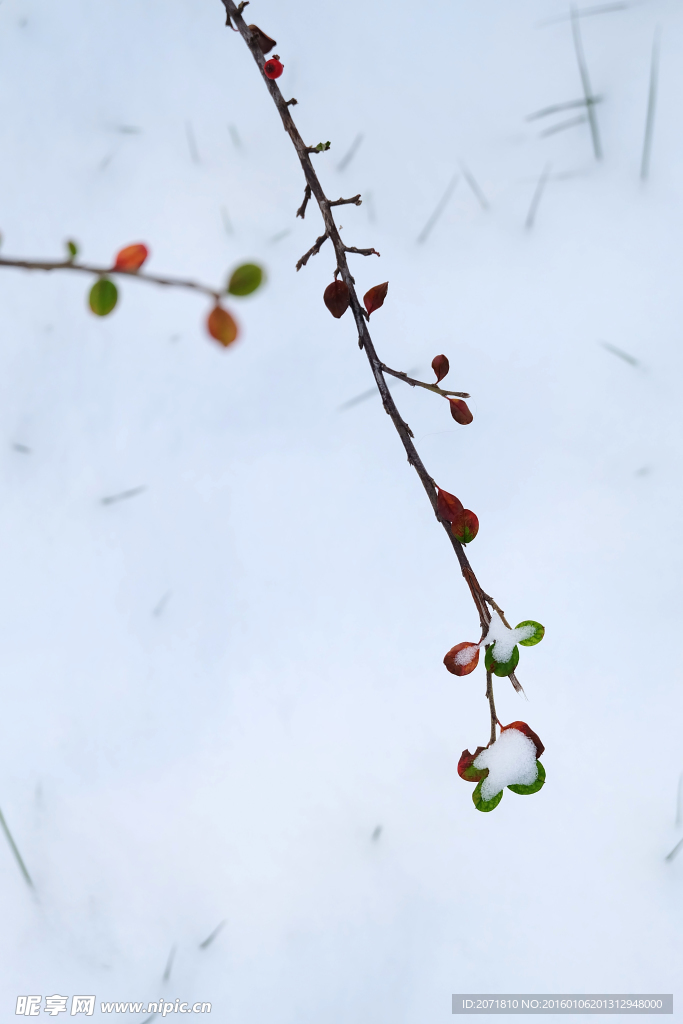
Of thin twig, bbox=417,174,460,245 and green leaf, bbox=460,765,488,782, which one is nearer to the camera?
green leaf, bbox=460,765,488,782

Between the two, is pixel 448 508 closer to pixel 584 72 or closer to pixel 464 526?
pixel 464 526

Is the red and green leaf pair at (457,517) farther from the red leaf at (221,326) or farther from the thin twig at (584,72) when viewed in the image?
the thin twig at (584,72)

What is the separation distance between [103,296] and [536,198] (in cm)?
65

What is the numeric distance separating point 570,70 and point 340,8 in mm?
270

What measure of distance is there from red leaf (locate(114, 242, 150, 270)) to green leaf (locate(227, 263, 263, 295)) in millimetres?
52

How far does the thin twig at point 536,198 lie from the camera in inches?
28.6

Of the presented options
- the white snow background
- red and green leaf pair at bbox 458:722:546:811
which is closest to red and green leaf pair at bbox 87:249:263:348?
red and green leaf pair at bbox 458:722:546:811

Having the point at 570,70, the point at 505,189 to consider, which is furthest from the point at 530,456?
the point at 570,70

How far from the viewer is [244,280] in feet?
0.62

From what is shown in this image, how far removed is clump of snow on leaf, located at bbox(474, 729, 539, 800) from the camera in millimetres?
318

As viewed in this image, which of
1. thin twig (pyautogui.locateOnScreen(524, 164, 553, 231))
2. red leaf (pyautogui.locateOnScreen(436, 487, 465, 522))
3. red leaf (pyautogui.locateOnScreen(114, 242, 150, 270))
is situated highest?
red leaf (pyautogui.locateOnScreen(114, 242, 150, 270))

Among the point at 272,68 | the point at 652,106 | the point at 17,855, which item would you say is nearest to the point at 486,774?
the point at 272,68

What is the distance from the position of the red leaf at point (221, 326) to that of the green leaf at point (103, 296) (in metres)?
0.04

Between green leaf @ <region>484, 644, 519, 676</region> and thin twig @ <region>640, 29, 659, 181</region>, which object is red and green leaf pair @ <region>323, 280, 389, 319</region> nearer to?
green leaf @ <region>484, 644, 519, 676</region>
